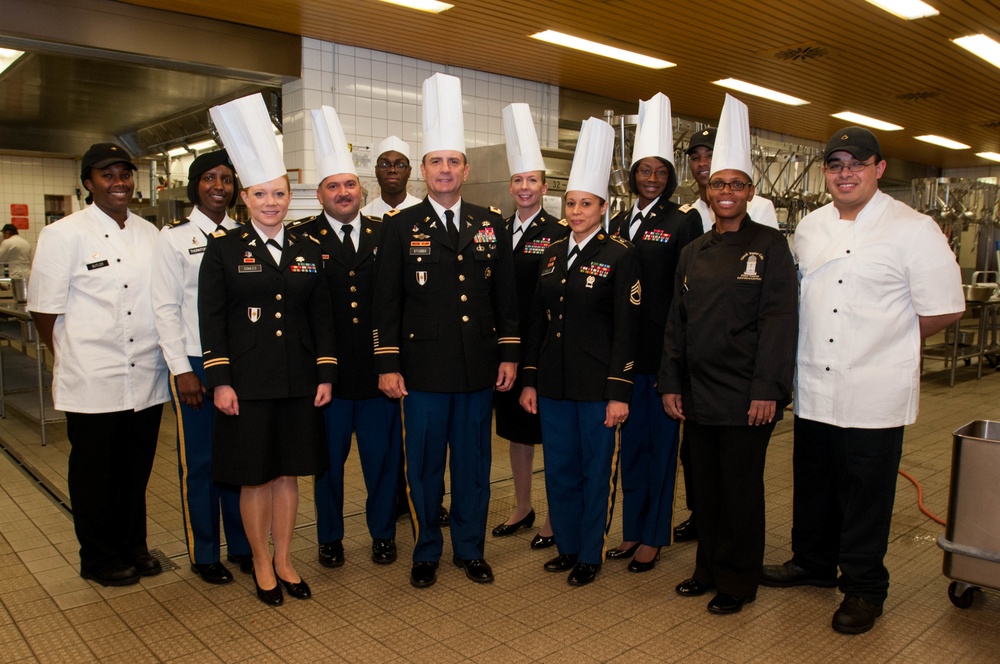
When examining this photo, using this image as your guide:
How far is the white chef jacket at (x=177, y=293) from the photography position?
2.80 metres

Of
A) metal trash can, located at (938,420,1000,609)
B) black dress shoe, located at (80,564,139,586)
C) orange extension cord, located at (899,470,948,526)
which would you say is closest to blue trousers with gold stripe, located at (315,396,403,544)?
black dress shoe, located at (80,564,139,586)

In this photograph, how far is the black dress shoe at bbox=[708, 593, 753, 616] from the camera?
2.71 metres

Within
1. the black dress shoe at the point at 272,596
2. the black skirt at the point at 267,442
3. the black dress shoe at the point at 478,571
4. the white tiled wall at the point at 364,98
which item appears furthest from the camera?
the white tiled wall at the point at 364,98

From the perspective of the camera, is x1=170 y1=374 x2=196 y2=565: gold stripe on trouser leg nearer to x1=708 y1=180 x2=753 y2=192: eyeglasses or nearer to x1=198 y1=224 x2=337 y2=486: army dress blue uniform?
x1=198 y1=224 x2=337 y2=486: army dress blue uniform

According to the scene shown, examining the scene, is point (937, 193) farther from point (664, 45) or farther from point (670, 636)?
point (670, 636)

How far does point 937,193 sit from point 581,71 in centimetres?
366

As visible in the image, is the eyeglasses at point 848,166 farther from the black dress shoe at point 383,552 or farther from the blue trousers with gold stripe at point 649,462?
the black dress shoe at point 383,552

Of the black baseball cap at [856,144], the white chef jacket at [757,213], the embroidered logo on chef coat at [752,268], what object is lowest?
the embroidered logo on chef coat at [752,268]

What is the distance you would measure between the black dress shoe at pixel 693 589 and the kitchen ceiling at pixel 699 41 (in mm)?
4047

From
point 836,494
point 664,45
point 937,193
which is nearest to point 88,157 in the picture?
point 836,494

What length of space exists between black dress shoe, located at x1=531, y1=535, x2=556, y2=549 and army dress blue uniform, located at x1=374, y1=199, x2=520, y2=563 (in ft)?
1.28

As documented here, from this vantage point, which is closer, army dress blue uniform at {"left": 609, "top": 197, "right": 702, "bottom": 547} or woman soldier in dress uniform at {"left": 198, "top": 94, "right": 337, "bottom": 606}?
woman soldier in dress uniform at {"left": 198, "top": 94, "right": 337, "bottom": 606}

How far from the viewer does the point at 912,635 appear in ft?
8.46

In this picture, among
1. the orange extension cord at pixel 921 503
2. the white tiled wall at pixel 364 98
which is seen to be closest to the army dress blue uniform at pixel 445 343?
the orange extension cord at pixel 921 503
